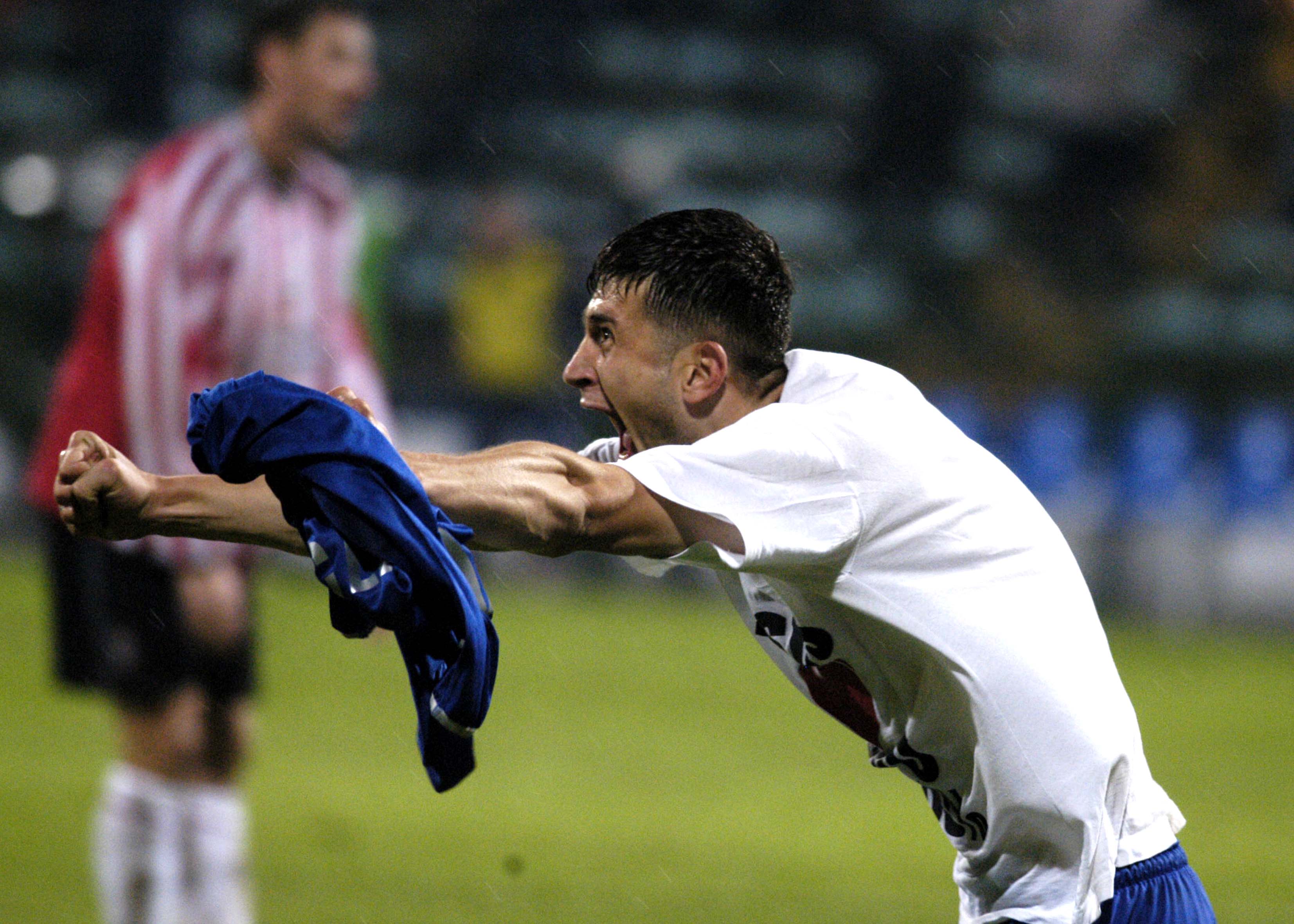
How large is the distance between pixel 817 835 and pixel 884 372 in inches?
134

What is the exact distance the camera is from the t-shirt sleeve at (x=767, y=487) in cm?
194

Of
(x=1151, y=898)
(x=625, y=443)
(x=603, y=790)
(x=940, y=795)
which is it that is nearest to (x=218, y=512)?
(x=625, y=443)

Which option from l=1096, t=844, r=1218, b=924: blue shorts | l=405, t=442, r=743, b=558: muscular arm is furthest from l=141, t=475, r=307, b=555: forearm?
l=1096, t=844, r=1218, b=924: blue shorts

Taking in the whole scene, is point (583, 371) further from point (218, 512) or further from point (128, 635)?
point (128, 635)

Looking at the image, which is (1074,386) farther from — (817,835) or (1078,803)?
(1078,803)

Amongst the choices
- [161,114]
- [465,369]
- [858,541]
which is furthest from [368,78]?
[161,114]

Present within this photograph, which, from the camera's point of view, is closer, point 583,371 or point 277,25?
point 583,371

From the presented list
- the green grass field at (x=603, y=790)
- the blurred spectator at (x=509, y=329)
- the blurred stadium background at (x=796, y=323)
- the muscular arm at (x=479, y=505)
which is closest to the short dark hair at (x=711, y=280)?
the muscular arm at (x=479, y=505)

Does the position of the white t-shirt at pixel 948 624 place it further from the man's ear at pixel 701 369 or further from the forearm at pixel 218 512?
the forearm at pixel 218 512

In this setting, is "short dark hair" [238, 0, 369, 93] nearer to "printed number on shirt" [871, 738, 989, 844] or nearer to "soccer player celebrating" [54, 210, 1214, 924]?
"soccer player celebrating" [54, 210, 1214, 924]

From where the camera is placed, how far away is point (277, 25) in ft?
13.3

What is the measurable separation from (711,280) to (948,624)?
1.76ft

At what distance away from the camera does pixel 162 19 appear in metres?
12.8

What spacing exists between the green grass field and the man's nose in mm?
2430
